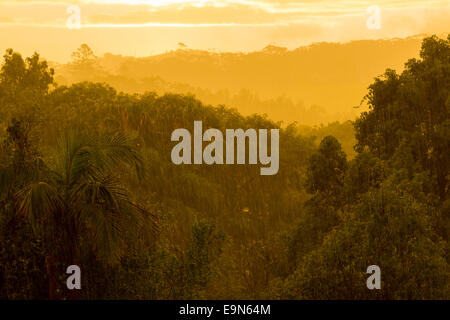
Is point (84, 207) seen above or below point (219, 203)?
below

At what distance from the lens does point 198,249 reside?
1270cm

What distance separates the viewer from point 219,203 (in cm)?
3281

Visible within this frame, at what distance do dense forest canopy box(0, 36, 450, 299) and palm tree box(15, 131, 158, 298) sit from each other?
2cm

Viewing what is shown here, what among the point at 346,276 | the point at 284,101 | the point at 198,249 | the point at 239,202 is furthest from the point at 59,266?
the point at 284,101

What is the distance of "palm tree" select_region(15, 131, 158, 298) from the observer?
416 inches

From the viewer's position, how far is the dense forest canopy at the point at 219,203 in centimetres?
1090

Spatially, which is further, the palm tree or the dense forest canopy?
the dense forest canopy

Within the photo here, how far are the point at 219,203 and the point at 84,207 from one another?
22346 millimetres

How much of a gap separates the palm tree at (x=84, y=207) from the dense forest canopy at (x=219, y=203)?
0.9 inches

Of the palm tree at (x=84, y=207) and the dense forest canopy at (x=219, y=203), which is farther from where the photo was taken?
the dense forest canopy at (x=219, y=203)

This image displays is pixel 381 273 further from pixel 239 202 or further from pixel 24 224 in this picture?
pixel 239 202

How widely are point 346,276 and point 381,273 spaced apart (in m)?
0.65

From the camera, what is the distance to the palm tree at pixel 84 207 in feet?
34.6
